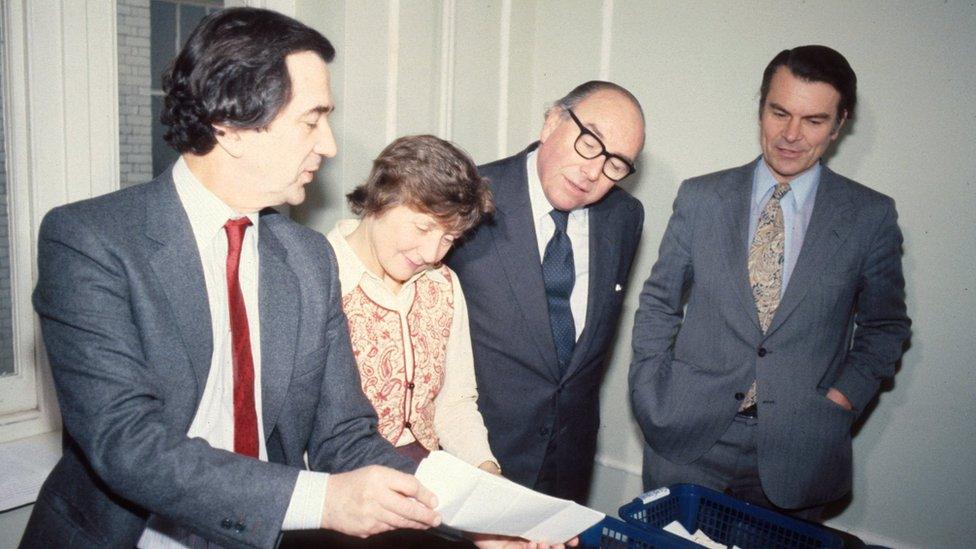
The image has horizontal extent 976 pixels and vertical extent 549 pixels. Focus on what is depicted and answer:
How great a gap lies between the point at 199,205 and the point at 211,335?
0.80 feet

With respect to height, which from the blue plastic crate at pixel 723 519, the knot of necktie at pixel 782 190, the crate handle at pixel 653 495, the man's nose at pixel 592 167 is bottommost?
the blue plastic crate at pixel 723 519

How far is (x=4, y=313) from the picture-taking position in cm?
214

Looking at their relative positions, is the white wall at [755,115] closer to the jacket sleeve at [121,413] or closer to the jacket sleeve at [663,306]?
the jacket sleeve at [663,306]

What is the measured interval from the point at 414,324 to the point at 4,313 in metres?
1.34

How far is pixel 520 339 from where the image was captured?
2090 millimetres

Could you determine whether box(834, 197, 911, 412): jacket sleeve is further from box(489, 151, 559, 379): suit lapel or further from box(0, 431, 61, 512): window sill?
box(0, 431, 61, 512): window sill

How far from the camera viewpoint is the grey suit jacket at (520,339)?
82.3 inches

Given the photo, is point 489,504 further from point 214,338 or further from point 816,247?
point 816,247

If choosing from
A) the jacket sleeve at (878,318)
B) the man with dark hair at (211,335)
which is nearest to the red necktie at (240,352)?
the man with dark hair at (211,335)

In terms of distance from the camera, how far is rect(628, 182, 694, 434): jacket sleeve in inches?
94.2

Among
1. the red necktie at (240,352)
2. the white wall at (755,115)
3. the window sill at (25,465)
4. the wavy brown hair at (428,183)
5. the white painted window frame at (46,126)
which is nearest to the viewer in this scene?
the red necktie at (240,352)

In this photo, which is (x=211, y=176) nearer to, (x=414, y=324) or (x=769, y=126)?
(x=414, y=324)

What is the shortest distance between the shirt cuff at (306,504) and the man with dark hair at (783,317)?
141cm

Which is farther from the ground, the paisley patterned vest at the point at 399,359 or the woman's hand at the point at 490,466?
the paisley patterned vest at the point at 399,359
